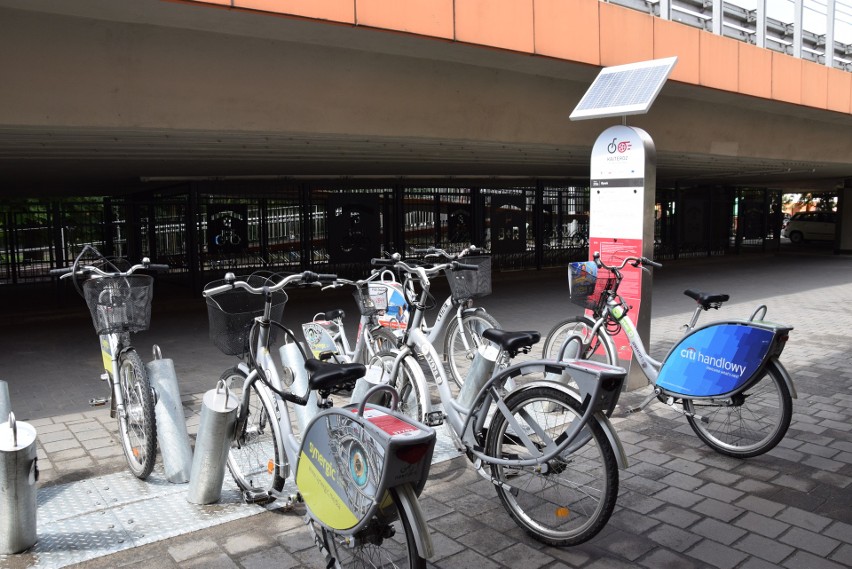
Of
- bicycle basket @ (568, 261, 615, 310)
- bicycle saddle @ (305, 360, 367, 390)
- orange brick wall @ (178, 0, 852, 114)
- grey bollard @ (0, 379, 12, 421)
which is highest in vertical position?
orange brick wall @ (178, 0, 852, 114)

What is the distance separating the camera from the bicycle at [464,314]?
4879mm

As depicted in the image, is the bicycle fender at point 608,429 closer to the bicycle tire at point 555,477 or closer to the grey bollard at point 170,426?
the bicycle tire at point 555,477

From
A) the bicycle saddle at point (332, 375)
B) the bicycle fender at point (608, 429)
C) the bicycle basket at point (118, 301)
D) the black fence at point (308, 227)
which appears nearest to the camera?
the bicycle saddle at point (332, 375)

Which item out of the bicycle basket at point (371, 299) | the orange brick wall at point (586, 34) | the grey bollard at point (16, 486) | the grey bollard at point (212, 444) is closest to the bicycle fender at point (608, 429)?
the grey bollard at point (212, 444)

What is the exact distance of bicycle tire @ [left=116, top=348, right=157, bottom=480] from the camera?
12.5 feet

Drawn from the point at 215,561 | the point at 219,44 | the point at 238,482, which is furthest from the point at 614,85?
the point at 215,561

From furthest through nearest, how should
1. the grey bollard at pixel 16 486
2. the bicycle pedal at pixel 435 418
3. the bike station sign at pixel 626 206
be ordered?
1. the bike station sign at pixel 626 206
2. the bicycle pedal at pixel 435 418
3. the grey bollard at pixel 16 486

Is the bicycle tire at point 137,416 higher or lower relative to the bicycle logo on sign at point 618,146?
lower

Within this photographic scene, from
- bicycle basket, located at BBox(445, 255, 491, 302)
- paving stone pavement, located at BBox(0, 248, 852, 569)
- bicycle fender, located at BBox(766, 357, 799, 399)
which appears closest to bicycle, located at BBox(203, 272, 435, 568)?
paving stone pavement, located at BBox(0, 248, 852, 569)

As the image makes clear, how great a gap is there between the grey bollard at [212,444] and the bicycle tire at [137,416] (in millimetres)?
398

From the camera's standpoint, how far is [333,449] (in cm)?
254

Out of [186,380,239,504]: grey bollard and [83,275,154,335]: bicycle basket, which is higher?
[83,275,154,335]: bicycle basket

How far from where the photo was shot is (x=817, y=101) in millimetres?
10844

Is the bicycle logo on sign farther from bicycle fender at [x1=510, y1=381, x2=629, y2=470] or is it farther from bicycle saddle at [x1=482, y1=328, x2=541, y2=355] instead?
bicycle fender at [x1=510, y1=381, x2=629, y2=470]
